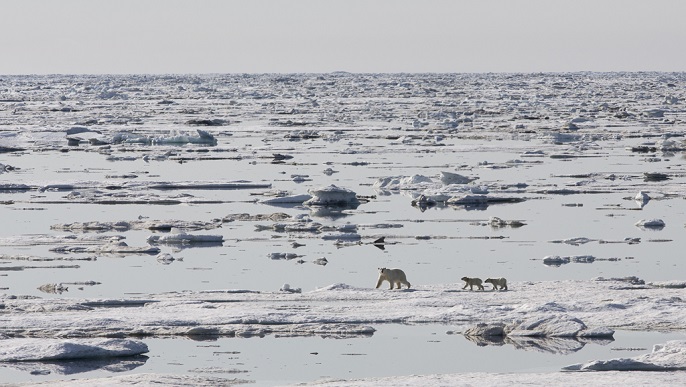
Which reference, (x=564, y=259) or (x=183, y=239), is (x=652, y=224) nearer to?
(x=564, y=259)

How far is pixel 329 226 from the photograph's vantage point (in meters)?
18.6

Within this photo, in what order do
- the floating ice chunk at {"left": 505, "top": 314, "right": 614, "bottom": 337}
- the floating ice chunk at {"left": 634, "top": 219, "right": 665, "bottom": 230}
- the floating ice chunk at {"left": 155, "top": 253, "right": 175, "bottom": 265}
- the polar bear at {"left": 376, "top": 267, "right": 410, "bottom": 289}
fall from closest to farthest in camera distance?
the floating ice chunk at {"left": 505, "top": 314, "right": 614, "bottom": 337}
the polar bear at {"left": 376, "top": 267, "right": 410, "bottom": 289}
the floating ice chunk at {"left": 155, "top": 253, "right": 175, "bottom": 265}
the floating ice chunk at {"left": 634, "top": 219, "right": 665, "bottom": 230}

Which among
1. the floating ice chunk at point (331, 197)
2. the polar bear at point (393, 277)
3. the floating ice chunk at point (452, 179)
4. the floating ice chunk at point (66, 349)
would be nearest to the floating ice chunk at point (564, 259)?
the polar bear at point (393, 277)

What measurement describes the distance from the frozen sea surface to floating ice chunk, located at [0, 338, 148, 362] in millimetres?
598

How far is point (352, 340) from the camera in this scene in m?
10.8

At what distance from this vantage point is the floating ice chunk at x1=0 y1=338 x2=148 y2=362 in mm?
9969

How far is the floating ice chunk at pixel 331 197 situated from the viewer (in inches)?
825

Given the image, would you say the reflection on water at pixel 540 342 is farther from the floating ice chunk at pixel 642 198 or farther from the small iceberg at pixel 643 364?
the floating ice chunk at pixel 642 198

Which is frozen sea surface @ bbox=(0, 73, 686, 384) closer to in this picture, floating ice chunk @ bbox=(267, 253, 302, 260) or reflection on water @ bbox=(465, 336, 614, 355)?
floating ice chunk @ bbox=(267, 253, 302, 260)

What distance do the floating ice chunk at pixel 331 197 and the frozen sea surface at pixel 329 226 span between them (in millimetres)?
29

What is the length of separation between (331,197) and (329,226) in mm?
2404

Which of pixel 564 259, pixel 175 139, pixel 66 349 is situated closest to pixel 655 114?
pixel 175 139

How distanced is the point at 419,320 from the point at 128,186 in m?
13.0

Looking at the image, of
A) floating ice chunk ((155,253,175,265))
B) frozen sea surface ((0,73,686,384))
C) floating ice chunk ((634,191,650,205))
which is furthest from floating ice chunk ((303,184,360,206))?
floating ice chunk ((155,253,175,265))
